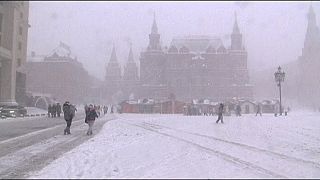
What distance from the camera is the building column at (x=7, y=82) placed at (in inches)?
2430

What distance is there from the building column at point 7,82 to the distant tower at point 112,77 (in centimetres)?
9152

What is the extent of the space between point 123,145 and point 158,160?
4029 mm

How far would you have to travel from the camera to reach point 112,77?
536 feet

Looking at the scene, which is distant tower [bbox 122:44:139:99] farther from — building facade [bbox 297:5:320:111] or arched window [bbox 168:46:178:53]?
building facade [bbox 297:5:320:111]

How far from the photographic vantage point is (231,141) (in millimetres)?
17922

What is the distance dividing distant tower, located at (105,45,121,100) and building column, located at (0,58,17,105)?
300 ft

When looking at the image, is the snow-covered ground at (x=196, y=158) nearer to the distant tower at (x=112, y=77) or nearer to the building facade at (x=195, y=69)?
the building facade at (x=195, y=69)

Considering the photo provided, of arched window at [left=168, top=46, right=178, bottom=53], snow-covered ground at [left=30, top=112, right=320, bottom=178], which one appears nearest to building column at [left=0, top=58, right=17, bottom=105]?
snow-covered ground at [left=30, top=112, right=320, bottom=178]

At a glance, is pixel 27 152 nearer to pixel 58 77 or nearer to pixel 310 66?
pixel 310 66

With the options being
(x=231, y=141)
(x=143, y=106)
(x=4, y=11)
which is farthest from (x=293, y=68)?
(x=231, y=141)

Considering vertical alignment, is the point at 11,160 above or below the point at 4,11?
below

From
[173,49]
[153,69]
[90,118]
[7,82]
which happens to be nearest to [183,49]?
[173,49]

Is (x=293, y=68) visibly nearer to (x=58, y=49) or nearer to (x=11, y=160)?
Answer: (x=58, y=49)

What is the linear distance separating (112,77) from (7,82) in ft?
331
